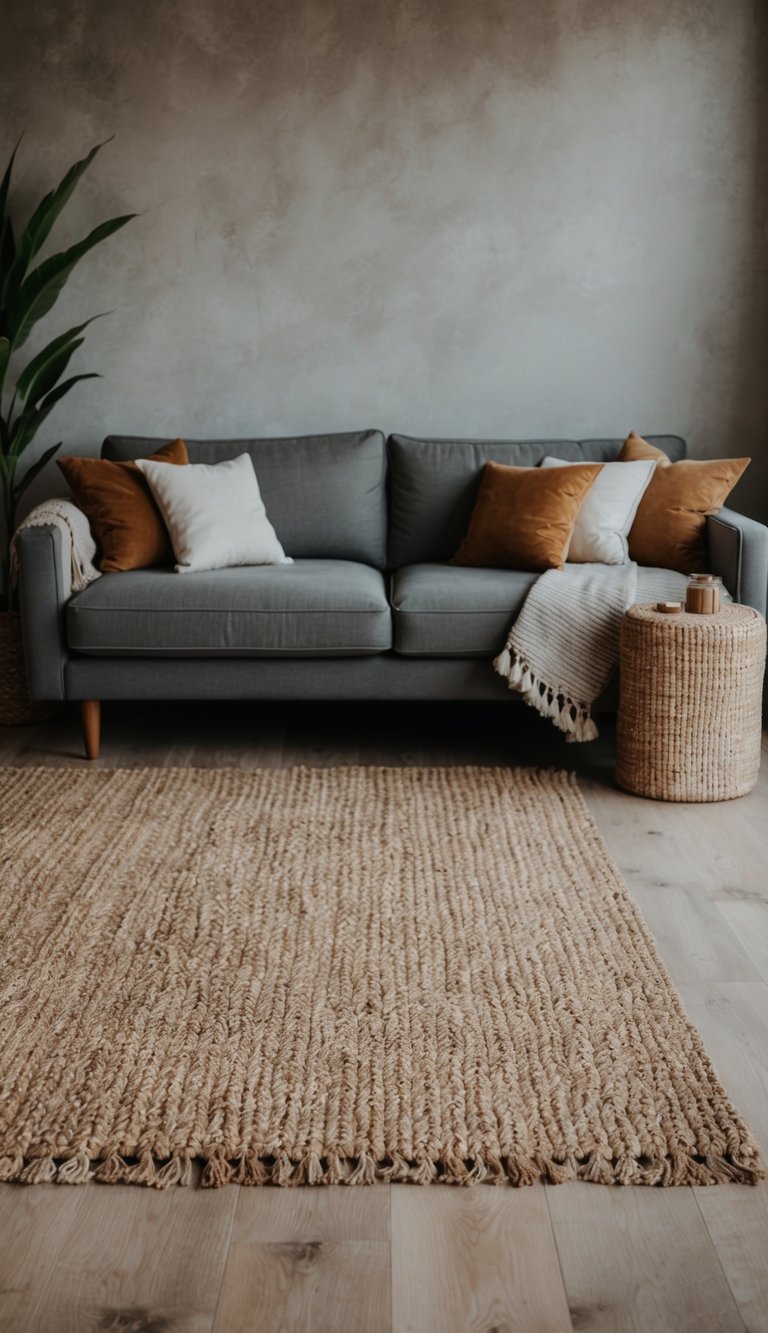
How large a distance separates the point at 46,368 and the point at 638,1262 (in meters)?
3.25

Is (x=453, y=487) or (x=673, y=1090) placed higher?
(x=453, y=487)

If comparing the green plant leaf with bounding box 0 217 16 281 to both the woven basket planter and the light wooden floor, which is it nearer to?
the woven basket planter

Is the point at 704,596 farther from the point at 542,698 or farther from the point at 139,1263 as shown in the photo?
the point at 139,1263

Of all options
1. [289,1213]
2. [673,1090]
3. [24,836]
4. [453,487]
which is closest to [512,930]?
[673,1090]

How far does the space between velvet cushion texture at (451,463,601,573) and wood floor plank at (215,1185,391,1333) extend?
2.27 metres

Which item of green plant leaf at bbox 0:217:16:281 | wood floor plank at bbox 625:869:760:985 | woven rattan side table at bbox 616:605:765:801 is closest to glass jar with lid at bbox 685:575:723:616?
woven rattan side table at bbox 616:605:765:801

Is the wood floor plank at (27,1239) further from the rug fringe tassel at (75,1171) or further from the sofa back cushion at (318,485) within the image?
the sofa back cushion at (318,485)

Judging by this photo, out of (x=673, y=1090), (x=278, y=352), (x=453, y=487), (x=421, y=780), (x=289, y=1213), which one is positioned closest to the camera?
(x=289, y=1213)

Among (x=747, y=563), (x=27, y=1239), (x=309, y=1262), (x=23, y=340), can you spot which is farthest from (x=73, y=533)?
(x=309, y=1262)

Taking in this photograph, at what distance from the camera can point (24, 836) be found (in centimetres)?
281

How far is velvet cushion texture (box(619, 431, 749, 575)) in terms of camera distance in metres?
3.60

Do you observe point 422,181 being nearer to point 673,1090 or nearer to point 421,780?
point 421,780

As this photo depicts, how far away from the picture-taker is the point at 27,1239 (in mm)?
1488

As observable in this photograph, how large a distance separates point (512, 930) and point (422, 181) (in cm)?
281
